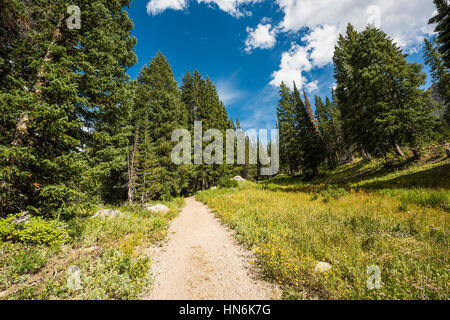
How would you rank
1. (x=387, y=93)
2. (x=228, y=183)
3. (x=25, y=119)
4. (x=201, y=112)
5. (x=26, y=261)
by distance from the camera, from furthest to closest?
(x=201, y=112), (x=228, y=183), (x=387, y=93), (x=25, y=119), (x=26, y=261)

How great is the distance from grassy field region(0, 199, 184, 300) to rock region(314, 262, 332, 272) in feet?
14.4

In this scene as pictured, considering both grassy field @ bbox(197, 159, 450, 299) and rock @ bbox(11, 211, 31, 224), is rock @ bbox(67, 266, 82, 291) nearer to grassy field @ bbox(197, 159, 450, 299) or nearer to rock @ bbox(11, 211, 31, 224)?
rock @ bbox(11, 211, 31, 224)

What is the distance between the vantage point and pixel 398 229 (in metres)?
5.45

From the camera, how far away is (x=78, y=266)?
461 cm

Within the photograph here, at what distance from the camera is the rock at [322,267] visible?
13.0ft

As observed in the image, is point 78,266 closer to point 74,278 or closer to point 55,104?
point 74,278

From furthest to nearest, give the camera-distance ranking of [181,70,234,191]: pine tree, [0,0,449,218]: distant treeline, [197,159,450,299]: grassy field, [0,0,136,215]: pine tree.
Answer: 1. [181,70,234,191]: pine tree
2. [0,0,449,218]: distant treeline
3. [0,0,136,215]: pine tree
4. [197,159,450,299]: grassy field

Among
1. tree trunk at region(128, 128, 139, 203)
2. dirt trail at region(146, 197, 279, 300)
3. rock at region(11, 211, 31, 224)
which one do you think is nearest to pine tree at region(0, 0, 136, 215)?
rock at region(11, 211, 31, 224)

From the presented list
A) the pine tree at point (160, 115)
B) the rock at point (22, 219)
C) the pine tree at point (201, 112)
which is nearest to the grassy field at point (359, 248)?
the rock at point (22, 219)

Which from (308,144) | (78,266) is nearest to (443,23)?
(308,144)

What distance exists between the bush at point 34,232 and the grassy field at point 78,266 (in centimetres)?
8

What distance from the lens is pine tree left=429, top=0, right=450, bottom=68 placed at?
38.4 feet

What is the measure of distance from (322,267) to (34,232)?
8.84 meters

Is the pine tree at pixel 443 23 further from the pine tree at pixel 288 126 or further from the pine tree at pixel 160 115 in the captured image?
the pine tree at pixel 160 115
